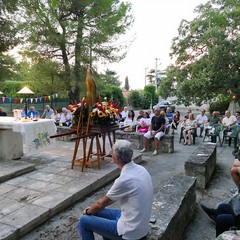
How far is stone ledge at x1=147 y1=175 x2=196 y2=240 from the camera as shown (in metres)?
2.15

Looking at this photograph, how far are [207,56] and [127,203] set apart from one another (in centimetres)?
1469

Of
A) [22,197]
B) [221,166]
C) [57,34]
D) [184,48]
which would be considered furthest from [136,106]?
[22,197]

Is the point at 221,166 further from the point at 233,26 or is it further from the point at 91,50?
the point at 233,26

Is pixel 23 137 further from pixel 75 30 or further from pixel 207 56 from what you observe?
pixel 207 56

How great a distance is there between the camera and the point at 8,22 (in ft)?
40.1

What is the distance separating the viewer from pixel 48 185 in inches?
159

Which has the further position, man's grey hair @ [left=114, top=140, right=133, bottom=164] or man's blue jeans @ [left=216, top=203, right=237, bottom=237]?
man's blue jeans @ [left=216, top=203, right=237, bottom=237]

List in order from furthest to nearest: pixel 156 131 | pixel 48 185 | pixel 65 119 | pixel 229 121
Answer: pixel 65 119
pixel 229 121
pixel 156 131
pixel 48 185

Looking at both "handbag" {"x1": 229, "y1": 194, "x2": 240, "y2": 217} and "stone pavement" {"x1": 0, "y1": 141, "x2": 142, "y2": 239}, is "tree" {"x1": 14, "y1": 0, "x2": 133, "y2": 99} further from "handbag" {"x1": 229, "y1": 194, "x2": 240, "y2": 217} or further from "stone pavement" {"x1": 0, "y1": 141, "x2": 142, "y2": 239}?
"handbag" {"x1": 229, "y1": 194, "x2": 240, "y2": 217}

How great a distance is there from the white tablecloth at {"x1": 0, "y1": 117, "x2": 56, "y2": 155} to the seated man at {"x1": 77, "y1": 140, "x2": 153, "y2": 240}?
3312 millimetres

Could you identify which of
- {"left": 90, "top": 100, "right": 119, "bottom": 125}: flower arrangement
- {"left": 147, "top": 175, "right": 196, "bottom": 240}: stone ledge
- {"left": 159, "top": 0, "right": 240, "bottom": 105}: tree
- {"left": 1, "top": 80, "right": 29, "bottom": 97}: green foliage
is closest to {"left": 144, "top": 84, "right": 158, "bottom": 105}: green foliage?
{"left": 159, "top": 0, "right": 240, "bottom": 105}: tree

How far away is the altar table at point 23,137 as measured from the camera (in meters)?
4.99

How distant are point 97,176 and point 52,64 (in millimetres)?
11377

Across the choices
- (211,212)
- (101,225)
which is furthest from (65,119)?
(101,225)
